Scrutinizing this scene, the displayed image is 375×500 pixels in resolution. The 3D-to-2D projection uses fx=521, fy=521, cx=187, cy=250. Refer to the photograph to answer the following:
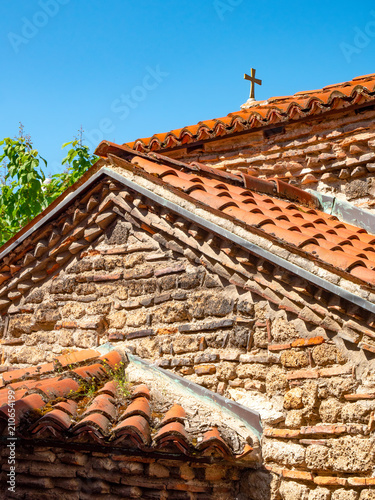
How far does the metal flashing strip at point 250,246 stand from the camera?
117 inches

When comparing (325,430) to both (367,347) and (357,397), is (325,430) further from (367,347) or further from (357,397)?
(367,347)

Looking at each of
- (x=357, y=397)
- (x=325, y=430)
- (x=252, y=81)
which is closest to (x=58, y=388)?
(x=325, y=430)

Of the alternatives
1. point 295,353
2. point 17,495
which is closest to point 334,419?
point 295,353

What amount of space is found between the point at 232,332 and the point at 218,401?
482 millimetres

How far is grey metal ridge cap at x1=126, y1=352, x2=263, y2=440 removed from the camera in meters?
3.44

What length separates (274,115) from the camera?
6070 millimetres

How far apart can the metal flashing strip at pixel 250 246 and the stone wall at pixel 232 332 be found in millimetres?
154

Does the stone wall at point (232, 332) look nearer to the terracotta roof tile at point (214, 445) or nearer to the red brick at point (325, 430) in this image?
the red brick at point (325, 430)

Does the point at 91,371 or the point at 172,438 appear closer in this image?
the point at 172,438

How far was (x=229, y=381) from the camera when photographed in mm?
3658

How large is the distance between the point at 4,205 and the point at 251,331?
21.7ft

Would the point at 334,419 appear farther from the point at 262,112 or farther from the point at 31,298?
the point at 262,112

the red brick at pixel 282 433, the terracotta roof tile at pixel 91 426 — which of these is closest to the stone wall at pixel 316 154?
the red brick at pixel 282 433

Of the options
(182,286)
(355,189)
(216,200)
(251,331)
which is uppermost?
(355,189)
